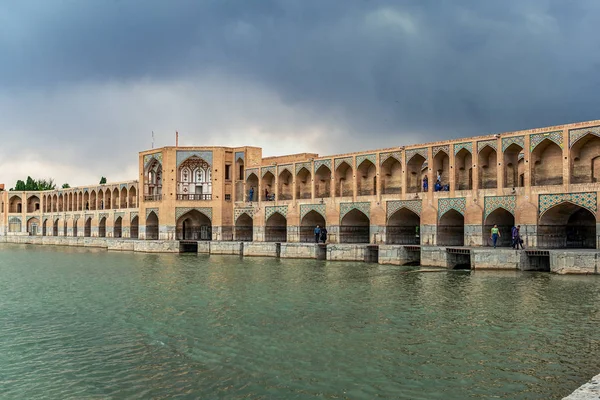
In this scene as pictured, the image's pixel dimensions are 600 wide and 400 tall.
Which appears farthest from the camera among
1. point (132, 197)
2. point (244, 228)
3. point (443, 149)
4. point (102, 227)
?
point (102, 227)

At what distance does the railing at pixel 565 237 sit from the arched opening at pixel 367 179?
8.05 meters

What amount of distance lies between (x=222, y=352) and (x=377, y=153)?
1666cm

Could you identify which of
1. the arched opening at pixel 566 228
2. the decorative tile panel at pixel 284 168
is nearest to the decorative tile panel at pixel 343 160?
the decorative tile panel at pixel 284 168

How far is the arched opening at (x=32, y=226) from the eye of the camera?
49562mm

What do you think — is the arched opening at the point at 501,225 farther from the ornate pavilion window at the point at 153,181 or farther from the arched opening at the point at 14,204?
the arched opening at the point at 14,204

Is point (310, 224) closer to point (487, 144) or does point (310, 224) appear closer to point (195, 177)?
point (195, 177)

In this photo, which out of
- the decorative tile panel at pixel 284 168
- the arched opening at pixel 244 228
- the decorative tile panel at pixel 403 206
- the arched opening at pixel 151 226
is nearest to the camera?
the decorative tile panel at pixel 403 206

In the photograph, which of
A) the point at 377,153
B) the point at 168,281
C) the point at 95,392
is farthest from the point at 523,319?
the point at 377,153

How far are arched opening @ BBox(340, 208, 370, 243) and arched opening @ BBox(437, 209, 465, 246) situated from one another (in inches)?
169

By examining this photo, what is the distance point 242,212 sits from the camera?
29016 millimetres

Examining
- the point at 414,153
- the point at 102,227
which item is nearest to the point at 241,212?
the point at 414,153

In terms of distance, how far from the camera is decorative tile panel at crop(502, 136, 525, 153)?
18.8 m

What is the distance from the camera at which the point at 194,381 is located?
6.55 m

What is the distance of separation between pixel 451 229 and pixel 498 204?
258 cm
